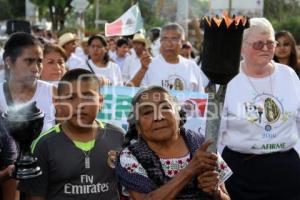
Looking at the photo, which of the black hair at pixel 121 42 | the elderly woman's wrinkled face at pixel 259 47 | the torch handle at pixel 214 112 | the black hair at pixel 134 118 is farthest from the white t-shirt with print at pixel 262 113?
the black hair at pixel 121 42

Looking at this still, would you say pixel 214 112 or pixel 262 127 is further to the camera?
pixel 262 127

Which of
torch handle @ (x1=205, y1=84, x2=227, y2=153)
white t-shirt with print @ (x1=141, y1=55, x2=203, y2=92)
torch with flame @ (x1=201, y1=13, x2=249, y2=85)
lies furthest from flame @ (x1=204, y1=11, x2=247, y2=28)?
white t-shirt with print @ (x1=141, y1=55, x2=203, y2=92)

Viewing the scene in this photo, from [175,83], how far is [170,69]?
18 cm

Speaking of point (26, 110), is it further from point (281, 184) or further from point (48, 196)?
point (281, 184)

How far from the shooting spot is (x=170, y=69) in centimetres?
679

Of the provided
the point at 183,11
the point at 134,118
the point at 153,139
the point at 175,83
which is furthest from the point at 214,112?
the point at 183,11

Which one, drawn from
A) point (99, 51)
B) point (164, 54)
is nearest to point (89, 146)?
point (164, 54)

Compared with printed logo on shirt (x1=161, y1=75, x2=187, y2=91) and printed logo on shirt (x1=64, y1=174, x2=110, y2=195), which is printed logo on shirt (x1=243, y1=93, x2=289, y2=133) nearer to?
printed logo on shirt (x1=64, y1=174, x2=110, y2=195)

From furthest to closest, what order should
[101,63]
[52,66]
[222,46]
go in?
[101,63] → [52,66] → [222,46]

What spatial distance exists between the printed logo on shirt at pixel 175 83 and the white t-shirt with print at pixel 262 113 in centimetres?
239

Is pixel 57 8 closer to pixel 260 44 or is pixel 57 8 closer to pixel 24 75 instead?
pixel 24 75

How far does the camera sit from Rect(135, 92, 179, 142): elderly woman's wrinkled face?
2.94 meters

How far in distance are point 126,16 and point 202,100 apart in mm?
2793

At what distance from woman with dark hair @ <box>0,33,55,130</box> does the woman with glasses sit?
1.36m
